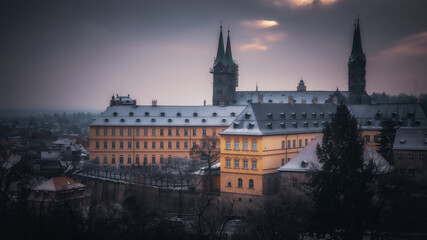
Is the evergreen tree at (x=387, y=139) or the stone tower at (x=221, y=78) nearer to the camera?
the evergreen tree at (x=387, y=139)

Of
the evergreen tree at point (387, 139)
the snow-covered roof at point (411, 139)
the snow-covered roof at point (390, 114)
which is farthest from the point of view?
the snow-covered roof at point (390, 114)

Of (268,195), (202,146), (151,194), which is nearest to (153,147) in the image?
(202,146)

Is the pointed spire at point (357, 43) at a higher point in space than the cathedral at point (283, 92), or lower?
higher

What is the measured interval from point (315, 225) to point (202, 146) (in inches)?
1713

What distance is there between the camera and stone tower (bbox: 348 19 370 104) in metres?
107

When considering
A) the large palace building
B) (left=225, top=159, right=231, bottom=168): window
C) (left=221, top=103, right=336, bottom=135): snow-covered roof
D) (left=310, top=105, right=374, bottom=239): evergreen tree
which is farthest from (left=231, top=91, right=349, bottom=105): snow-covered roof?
(left=310, top=105, right=374, bottom=239): evergreen tree

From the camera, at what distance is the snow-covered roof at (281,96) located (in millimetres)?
108606

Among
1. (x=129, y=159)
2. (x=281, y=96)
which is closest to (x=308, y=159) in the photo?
(x=129, y=159)

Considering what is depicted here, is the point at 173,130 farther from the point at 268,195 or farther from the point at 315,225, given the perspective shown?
the point at 315,225

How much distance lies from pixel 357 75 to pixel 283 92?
1535 centimetres

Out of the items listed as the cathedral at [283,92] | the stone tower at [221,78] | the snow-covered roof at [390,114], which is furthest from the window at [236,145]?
the stone tower at [221,78]

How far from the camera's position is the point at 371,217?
137 feet

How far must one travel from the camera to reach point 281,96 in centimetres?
11169

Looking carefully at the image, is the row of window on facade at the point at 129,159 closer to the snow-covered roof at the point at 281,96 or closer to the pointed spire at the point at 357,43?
the snow-covered roof at the point at 281,96
